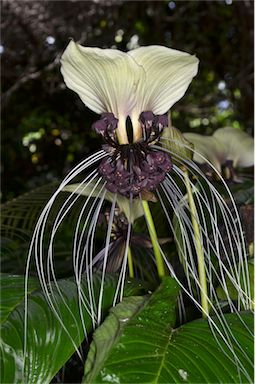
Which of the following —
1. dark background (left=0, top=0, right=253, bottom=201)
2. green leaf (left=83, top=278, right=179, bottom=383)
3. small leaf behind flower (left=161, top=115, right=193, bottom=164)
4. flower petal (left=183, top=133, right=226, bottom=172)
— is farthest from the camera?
dark background (left=0, top=0, right=253, bottom=201)

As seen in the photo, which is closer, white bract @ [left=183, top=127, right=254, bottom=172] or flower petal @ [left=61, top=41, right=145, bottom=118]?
flower petal @ [left=61, top=41, right=145, bottom=118]

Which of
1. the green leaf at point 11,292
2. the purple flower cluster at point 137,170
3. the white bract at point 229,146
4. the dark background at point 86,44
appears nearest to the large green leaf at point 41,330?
the green leaf at point 11,292

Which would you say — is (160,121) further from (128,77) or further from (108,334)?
(108,334)

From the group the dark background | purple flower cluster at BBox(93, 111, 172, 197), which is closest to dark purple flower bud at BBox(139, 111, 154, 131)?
purple flower cluster at BBox(93, 111, 172, 197)

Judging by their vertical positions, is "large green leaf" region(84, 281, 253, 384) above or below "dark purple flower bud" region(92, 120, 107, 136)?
below

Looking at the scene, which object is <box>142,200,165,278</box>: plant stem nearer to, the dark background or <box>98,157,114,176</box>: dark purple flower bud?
<box>98,157,114,176</box>: dark purple flower bud

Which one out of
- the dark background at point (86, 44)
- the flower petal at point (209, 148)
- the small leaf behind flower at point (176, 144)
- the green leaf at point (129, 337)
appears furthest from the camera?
the dark background at point (86, 44)

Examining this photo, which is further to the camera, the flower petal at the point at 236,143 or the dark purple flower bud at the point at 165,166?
the flower petal at the point at 236,143

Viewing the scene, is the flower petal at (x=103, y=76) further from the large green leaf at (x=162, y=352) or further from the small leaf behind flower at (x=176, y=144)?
the large green leaf at (x=162, y=352)
